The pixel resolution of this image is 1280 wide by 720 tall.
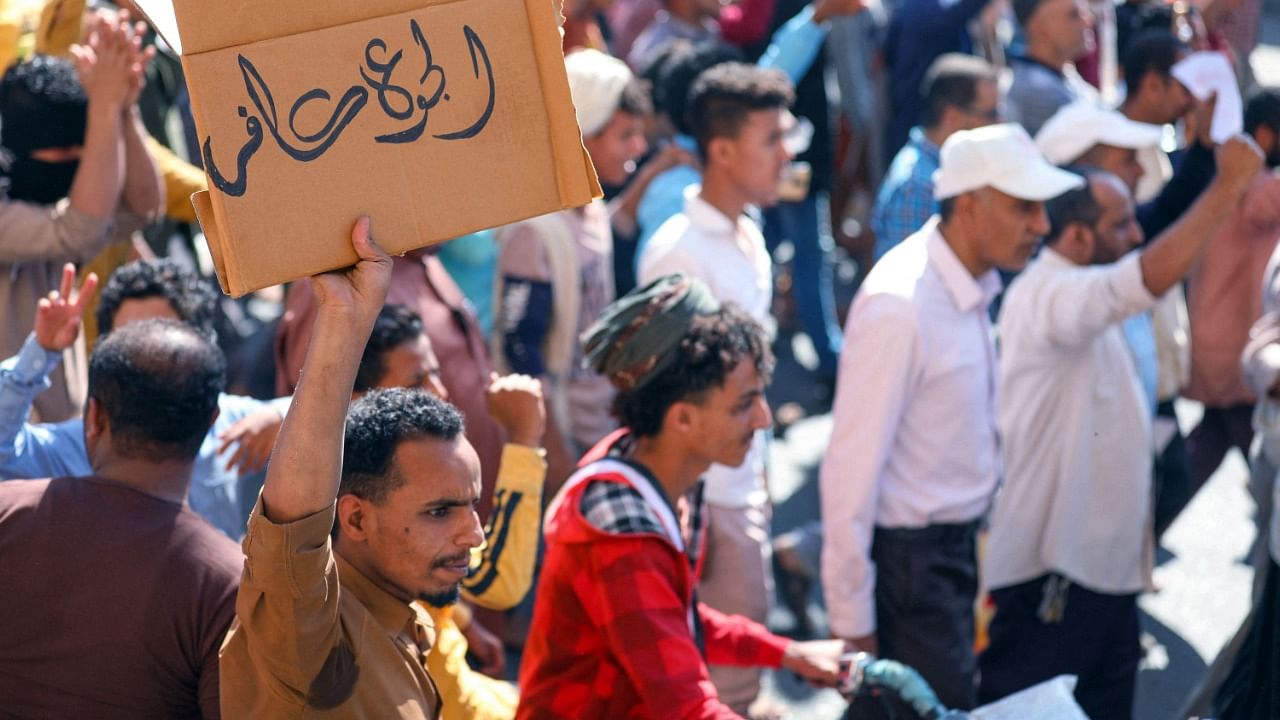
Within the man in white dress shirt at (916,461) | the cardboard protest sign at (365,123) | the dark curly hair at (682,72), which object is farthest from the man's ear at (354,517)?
the dark curly hair at (682,72)

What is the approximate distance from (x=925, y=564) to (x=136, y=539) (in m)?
2.20

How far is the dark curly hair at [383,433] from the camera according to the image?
2.54 meters

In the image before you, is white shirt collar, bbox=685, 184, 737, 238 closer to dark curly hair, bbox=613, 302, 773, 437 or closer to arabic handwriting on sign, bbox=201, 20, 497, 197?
dark curly hair, bbox=613, 302, 773, 437

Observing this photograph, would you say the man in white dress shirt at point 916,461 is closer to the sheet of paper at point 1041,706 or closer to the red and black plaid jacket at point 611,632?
the red and black plaid jacket at point 611,632

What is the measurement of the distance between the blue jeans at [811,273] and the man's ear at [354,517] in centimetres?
525

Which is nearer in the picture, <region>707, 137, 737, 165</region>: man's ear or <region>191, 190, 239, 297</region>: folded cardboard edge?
<region>191, 190, 239, 297</region>: folded cardboard edge

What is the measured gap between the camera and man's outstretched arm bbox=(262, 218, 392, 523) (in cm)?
202

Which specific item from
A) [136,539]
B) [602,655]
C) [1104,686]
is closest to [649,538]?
[602,655]

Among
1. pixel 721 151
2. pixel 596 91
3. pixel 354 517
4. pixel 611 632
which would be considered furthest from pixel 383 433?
pixel 596 91

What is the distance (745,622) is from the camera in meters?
3.42

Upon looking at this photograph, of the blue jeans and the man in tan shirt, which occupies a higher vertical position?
the man in tan shirt

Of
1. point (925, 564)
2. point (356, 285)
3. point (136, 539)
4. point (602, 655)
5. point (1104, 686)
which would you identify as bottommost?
point (1104, 686)

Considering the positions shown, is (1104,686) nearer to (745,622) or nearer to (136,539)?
(745,622)

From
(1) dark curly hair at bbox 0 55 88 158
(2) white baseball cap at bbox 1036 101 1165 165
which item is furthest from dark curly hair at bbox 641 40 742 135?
(1) dark curly hair at bbox 0 55 88 158
